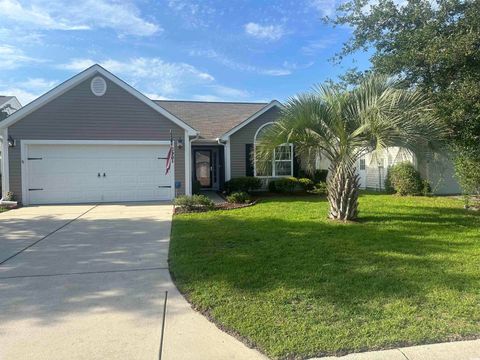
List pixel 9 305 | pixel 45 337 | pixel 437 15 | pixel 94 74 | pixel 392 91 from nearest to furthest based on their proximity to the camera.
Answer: pixel 45 337 < pixel 9 305 < pixel 392 91 < pixel 437 15 < pixel 94 74

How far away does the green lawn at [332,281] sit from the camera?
3408mm

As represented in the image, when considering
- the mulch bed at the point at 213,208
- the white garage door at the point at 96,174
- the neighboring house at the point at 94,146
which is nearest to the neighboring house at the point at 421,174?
the mulch bed at the point at 213,208

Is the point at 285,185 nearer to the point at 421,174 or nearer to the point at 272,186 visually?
the point at 272,186

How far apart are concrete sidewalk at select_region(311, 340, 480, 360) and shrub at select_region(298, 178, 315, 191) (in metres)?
13.3

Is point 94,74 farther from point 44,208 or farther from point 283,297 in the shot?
point 283,297

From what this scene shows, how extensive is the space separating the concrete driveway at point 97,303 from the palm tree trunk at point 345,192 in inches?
166

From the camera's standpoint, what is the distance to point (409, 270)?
5129 millimetres

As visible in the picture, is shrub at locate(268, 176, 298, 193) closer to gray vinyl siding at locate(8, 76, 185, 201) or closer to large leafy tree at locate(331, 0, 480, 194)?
gray vinyl siding at locate(8, 76, 185, 201)

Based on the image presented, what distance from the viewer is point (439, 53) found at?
29.6ft

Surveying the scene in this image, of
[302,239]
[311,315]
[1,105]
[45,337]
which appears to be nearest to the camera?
[45,337]

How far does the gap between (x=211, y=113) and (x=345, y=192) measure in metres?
12.1

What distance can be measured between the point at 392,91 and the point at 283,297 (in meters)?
5.95

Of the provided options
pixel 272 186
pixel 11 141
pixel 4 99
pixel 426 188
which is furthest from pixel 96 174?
pixel 4 99

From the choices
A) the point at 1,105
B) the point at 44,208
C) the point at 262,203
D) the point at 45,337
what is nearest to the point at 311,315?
the point at 45,337
